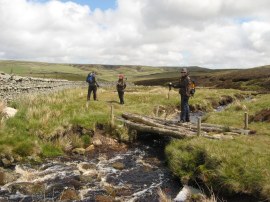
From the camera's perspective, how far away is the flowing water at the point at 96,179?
47.6ft

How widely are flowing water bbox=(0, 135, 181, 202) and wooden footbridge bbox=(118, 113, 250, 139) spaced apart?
5.24 ft

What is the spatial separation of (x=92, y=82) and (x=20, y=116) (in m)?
11.1

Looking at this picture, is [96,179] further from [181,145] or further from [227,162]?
[227,162]

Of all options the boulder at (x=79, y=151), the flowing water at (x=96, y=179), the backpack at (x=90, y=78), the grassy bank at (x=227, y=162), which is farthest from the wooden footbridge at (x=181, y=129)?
the backpack at (x=90, y=78)

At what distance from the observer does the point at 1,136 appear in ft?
64.9

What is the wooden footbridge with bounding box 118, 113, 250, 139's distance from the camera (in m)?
19.8

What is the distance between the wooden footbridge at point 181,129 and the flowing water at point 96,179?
1.60m

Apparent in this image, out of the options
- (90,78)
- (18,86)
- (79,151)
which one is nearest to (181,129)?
(79,151)

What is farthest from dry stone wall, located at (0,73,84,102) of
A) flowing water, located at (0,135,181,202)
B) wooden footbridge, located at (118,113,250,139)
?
flowing water, located at (0,135,181,202)

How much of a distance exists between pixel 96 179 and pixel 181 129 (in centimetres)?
707

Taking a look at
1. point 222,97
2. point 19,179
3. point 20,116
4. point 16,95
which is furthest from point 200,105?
point 19,179

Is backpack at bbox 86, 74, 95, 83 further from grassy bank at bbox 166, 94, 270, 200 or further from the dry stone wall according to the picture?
grassy bank at bbox 166, 94, 270, 200

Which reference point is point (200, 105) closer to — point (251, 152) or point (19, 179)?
point (251, 152)

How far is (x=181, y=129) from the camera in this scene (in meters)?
21.6
